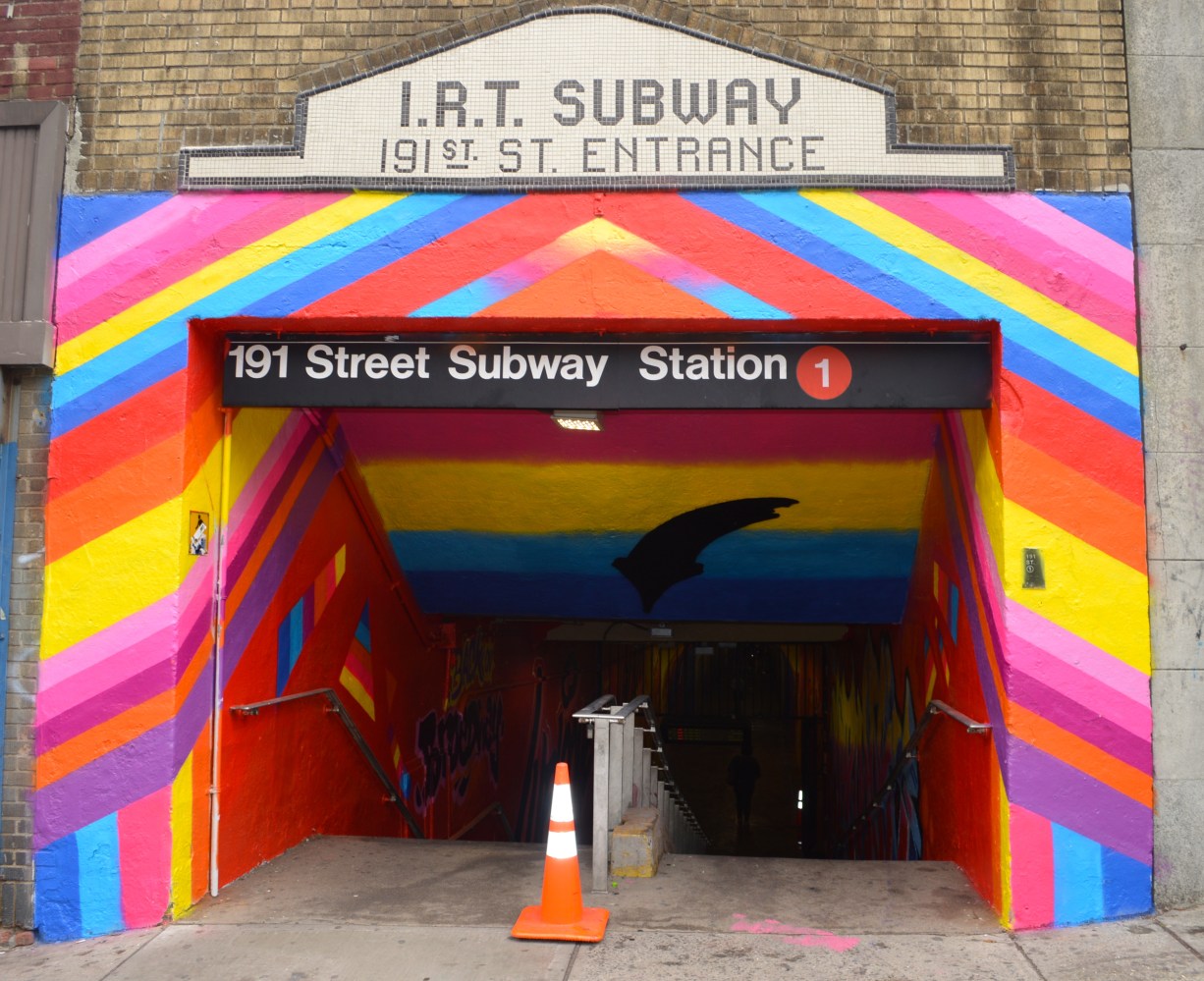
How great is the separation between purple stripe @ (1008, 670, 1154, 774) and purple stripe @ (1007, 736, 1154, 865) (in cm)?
18

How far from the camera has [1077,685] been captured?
512cm

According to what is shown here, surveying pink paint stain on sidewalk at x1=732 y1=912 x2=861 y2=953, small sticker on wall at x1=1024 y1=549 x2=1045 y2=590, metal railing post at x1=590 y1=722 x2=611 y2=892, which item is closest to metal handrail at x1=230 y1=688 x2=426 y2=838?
metal railing post at x1=590 y1=722 x2=611 y2=892

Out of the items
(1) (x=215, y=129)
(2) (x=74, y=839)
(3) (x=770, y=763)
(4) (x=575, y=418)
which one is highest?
(1) (x=215, y=129)

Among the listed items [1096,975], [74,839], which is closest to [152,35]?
[74,839]

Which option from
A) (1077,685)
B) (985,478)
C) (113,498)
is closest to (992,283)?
(985,478)

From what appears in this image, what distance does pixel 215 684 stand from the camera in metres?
5.71

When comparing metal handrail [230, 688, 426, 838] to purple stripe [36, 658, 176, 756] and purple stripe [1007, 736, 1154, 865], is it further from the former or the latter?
purple stripe [1007, 736, 1154, 865]

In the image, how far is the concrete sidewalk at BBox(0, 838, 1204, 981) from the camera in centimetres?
455

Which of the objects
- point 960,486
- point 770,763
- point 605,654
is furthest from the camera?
point 770,763

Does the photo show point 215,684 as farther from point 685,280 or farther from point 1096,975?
point 1096,975

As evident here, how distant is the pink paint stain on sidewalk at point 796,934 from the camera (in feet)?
15.9

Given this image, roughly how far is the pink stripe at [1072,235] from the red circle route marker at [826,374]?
1116mm

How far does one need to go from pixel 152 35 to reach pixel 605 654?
14875 millimetres

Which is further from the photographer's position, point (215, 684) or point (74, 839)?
point (215, 684)
